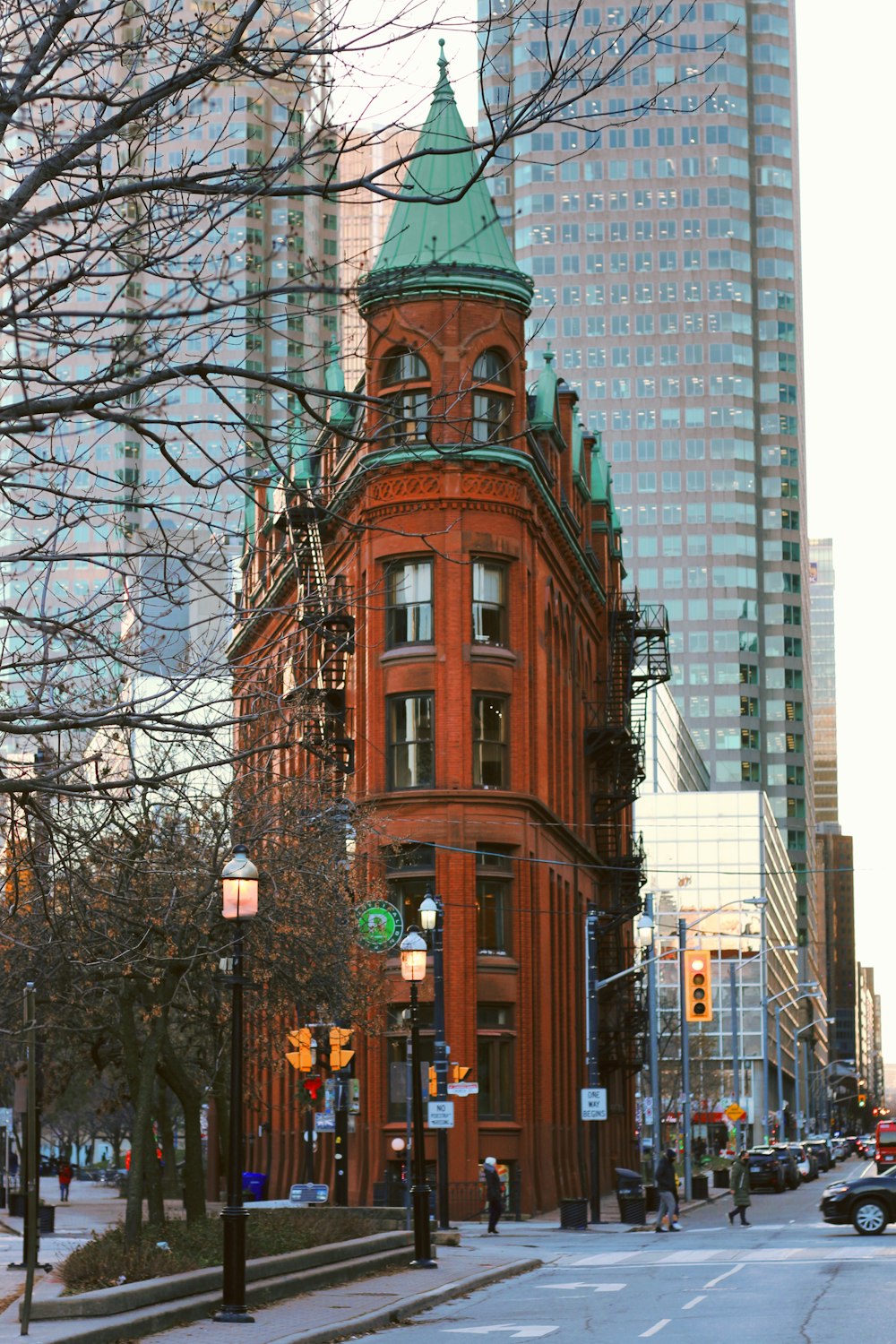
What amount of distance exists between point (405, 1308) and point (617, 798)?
44.0 m

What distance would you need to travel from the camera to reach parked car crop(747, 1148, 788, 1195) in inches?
2682

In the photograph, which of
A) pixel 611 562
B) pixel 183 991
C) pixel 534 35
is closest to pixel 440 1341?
pixel 183 991

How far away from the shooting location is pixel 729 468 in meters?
168

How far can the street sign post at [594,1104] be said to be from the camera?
4556 cm

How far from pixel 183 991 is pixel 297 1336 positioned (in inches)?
599

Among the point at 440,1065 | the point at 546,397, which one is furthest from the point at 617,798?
the point at 440,1065

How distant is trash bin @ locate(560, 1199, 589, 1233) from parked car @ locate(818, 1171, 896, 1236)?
771 centimetres

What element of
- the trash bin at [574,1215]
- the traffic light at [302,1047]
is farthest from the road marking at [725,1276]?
the trash bin at [574,1215]

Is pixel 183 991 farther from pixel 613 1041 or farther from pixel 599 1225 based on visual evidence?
pixel 613 1041

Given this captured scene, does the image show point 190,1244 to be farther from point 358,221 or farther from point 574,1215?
point 358,221

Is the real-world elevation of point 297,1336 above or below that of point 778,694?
below

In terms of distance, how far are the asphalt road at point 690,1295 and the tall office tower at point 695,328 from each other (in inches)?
5151

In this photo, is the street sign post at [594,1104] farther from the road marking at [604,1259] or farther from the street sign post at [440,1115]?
the road marking at [604,1259]

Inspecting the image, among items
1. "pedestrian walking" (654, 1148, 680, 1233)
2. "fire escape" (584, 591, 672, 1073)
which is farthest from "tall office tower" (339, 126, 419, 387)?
"pedestrian walking" (654, 1148, 680, 1233)
